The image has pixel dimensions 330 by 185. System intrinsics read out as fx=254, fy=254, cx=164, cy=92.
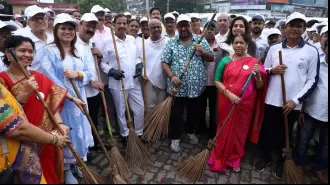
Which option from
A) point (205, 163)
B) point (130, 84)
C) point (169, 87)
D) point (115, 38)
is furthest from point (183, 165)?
point (115, 38)

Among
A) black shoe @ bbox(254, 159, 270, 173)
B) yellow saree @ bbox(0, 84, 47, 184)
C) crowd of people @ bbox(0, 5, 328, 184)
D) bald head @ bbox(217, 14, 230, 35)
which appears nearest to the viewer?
yellow saree @ bbox(0, 84, 47, 184)

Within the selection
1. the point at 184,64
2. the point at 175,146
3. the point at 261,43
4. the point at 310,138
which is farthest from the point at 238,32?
the point at 175,146

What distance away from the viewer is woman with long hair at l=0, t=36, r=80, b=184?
250 cm

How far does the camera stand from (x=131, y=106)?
443cm

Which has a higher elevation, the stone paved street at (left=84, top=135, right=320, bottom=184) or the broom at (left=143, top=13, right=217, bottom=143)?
the broom at (left=143, top=13, right=217, bottom=143)

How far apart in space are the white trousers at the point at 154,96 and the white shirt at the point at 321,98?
2321 millimetres

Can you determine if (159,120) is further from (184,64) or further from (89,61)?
(89,61)

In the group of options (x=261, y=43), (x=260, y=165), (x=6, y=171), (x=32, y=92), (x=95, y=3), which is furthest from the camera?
(x=95, y=3)

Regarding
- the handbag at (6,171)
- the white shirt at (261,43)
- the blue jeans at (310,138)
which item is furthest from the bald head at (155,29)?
the handbag at (6,171)

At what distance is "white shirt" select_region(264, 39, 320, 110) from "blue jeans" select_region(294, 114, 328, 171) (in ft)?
0.89

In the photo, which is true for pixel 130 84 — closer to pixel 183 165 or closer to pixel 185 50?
pixel 185 50

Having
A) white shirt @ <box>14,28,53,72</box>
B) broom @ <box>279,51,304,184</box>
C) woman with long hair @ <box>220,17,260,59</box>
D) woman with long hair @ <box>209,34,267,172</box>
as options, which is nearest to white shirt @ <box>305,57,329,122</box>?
broom @ <box>279,51,304,184</box>

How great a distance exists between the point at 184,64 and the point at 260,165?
6.18 ft

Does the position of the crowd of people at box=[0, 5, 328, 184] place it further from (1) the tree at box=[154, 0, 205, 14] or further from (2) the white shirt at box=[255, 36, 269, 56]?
(1) the tree at box=[154, 0, 205, 14]
